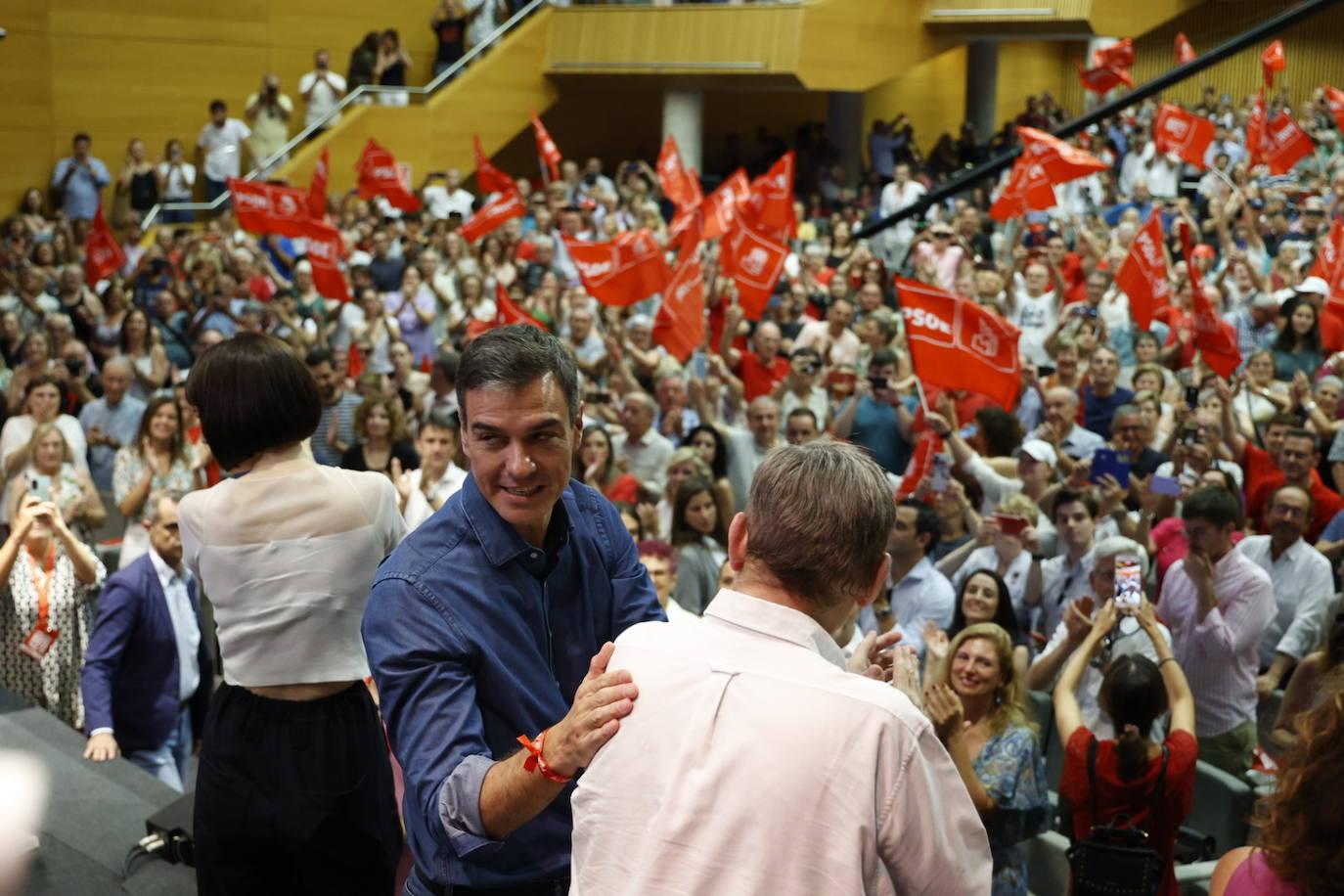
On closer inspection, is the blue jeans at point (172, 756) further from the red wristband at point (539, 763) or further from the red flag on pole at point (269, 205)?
the red flag on pole at point (269, 205)

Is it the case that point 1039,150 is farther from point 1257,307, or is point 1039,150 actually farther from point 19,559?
point 19,559

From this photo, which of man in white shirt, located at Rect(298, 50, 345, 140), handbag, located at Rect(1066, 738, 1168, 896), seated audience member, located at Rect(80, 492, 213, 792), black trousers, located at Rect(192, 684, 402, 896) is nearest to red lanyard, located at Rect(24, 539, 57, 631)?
seated audience member, located at Rect(80, 492, 213, 792)

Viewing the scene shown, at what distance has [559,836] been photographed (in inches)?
93.4

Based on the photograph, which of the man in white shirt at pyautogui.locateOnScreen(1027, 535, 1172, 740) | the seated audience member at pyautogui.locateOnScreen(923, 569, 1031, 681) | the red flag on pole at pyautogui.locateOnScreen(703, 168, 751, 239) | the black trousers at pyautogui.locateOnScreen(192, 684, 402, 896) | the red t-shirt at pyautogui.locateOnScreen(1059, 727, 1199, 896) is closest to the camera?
the black trousers at pyautogui.locateOnScreen(192, 684, 402, 896)

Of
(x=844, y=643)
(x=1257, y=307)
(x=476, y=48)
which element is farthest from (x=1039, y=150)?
(x=476, y=48)

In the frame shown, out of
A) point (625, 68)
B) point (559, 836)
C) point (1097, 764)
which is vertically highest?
point (625, 68)

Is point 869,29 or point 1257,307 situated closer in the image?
point 1257,307

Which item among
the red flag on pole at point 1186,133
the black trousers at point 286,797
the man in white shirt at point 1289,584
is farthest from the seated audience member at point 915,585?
the red flag on pole at point 1186,133

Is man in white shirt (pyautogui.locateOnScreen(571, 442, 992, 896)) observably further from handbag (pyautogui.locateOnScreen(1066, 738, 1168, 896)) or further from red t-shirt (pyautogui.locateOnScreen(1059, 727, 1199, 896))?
red t-shirt (pyautogui.locateOnScreen(1059, 727, 1199, 896))

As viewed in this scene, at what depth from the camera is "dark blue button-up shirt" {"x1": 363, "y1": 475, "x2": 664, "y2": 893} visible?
85.5 inches

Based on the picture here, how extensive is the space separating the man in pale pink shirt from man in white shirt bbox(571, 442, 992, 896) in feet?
12.9

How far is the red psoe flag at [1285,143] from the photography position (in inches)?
540

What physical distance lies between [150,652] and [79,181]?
14.3 meters

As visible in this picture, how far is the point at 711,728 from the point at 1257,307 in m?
9.47
